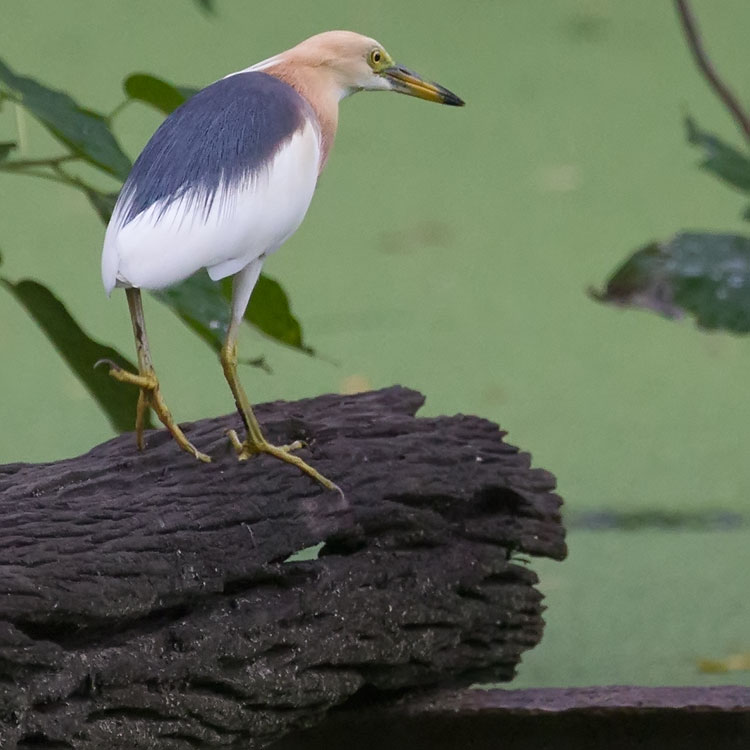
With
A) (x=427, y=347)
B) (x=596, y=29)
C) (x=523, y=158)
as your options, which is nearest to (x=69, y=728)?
(x=427, y=347)

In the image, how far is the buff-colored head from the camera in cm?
90

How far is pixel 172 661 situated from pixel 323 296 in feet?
3.72

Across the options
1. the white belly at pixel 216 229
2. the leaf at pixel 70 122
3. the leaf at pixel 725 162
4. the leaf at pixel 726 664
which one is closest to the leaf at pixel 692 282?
the leaf at pixel 725 162

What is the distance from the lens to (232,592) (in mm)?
850

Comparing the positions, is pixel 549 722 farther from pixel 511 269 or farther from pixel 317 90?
pixel 511 269

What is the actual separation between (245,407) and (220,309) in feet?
0.37

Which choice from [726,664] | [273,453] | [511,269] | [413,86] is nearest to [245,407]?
[273,453]

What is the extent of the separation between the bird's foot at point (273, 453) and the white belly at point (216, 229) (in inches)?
4.9

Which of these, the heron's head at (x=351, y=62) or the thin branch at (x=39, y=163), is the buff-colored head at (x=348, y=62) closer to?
the heron's head at (x=351, y=62)

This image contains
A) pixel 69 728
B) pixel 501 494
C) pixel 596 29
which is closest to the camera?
pixel 69 728

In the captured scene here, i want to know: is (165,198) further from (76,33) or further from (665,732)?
(76,33)

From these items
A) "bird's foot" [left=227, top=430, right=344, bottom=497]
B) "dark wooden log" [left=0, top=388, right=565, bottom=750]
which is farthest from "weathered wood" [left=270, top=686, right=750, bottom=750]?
"bird's foot" [left=227, top=430, right=344, bottom=497]

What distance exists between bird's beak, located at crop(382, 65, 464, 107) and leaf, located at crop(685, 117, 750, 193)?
0.58ft

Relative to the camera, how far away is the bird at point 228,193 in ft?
2.57
